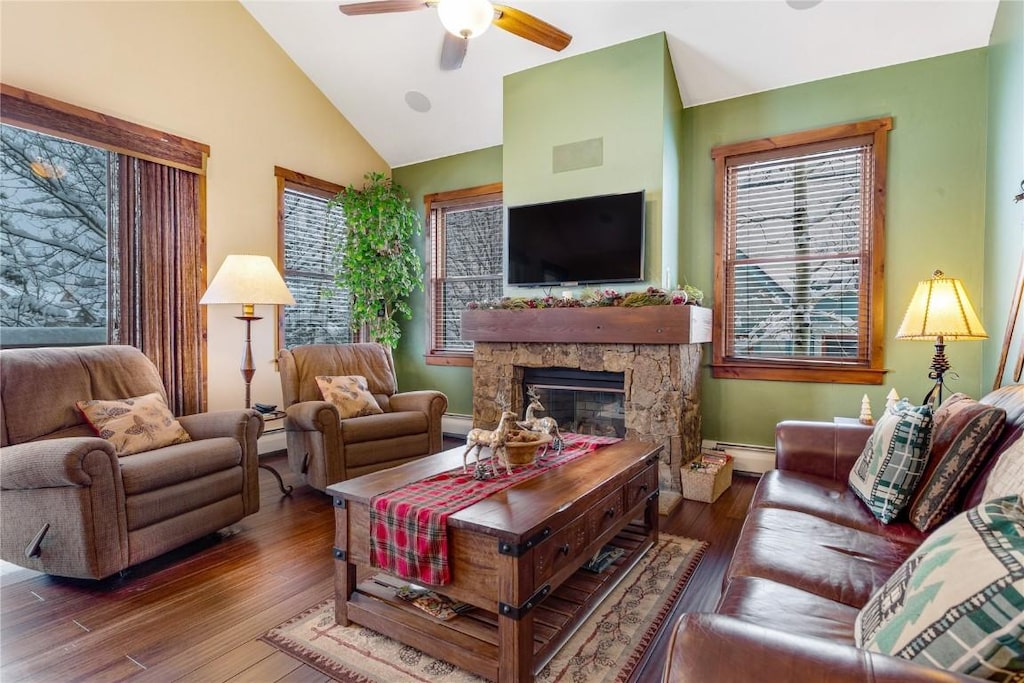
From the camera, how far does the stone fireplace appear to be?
348cm

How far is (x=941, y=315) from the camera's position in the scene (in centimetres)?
254

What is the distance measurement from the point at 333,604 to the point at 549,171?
130 inches

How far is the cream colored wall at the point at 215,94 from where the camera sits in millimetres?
3252

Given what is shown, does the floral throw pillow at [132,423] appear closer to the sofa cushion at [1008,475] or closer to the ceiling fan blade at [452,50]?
the ceiling fan blade at [452,50]

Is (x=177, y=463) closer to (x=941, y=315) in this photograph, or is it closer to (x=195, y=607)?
(x=195, y=607)

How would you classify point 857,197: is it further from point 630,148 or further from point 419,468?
point 419,468

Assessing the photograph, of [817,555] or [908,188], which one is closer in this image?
[817,555]

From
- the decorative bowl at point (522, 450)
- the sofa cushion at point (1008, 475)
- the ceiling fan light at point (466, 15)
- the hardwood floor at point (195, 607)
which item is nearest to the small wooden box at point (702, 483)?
the hardwood floor at point (195, 607)

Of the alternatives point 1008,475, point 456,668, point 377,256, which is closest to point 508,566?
point 456,668

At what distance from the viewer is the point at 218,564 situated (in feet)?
8.13

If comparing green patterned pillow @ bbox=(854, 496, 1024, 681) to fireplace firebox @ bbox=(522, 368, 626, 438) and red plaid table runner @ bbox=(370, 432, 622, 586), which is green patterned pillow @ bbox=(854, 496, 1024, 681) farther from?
fireplace firebox @ bbox=(522, 368, 626, 438)

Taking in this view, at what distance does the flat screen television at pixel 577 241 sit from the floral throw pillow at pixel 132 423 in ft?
8.51

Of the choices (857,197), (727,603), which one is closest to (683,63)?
(857,197)

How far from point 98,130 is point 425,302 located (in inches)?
114
